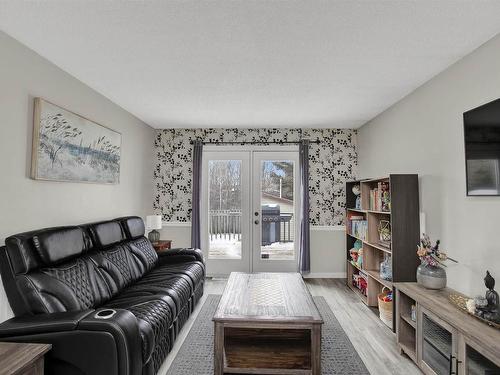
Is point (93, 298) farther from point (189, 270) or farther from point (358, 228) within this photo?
point (358, 228)

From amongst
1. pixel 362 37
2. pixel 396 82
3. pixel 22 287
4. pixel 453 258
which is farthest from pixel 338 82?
pixel 22 287

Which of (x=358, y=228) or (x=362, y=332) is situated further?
(x=358, y=228)

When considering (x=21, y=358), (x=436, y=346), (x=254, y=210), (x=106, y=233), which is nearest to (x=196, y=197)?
(x=254, y=210)

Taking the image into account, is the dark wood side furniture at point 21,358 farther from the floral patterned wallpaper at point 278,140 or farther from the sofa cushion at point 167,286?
the floral patterned wallpaper at point 278,140

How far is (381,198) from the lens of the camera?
3311mm

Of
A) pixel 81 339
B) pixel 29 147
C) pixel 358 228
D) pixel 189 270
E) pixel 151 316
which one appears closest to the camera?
pixel 81 339

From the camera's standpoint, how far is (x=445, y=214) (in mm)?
2564

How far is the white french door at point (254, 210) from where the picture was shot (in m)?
4.85

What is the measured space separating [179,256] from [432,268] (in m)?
2.81

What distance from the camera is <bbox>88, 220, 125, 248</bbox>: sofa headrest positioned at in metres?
2.77

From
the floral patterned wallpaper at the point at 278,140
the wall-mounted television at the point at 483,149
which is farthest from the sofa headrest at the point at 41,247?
the wall-mounted television at the point at 483,149

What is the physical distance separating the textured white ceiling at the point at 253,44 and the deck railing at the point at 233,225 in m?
2.08

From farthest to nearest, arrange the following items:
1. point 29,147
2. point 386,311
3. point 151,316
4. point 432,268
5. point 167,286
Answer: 1. point 386,311
2. point 167,286
3. point 432,268
4. point 29,147
5. point 151,316

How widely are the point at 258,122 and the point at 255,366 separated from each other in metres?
3.33
